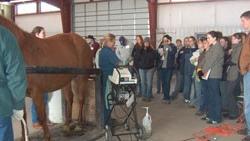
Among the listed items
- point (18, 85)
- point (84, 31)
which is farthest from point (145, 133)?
point (84, 31)

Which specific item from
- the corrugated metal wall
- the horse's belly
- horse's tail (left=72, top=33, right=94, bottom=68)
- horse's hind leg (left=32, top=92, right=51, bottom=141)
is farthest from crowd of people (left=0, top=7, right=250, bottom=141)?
the corrugated metal wall

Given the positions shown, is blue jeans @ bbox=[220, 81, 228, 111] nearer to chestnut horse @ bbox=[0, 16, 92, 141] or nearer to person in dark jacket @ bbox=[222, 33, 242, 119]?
person in dark jacket @ bbox=[222, 33, 242, 119]

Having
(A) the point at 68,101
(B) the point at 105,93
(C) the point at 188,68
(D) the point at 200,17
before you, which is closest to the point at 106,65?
(B) the point at 105,93

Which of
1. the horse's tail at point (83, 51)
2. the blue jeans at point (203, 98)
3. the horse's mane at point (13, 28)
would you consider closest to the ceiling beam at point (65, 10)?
the blue jeans at point (203, 98)

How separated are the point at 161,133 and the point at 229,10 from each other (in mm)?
11207

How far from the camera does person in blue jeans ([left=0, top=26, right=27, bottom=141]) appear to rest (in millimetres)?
3004

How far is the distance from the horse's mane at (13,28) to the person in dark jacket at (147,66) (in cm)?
578

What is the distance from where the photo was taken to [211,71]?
7.69m

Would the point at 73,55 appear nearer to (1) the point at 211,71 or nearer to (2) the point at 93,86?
(2) the point at 93,86

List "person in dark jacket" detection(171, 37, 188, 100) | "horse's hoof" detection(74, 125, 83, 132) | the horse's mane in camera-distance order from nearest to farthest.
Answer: the horse's mane
"horse's hoof" detection(74, 125, 83, 132)
"person in dark jacket" detection(171, 37, 188, 100)

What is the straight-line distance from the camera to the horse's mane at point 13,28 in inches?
213

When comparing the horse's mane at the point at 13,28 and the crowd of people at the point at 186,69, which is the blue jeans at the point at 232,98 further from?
the horse's mane at the point at 13,28

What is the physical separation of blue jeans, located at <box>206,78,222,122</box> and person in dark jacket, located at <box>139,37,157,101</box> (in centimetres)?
340

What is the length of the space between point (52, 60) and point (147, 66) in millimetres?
5079
